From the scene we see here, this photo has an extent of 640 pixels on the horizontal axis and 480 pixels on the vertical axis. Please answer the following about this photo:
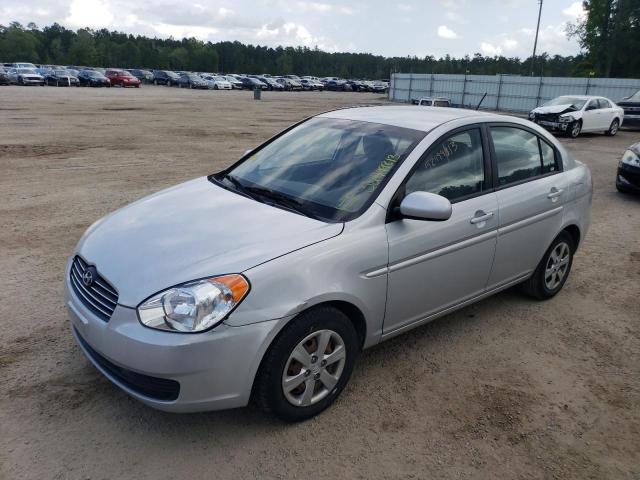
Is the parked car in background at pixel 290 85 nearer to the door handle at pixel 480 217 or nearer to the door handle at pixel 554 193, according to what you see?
the door handle at pixel 554 193

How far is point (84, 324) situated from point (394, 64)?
457 ft

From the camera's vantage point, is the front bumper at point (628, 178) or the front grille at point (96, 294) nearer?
the front grille at point (96, 294)

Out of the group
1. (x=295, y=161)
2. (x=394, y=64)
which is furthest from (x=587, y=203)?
(x=394, y=64)

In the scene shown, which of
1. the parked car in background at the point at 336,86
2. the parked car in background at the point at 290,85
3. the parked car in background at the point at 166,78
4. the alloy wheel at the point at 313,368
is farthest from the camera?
the parked car in background at the point at 336,86

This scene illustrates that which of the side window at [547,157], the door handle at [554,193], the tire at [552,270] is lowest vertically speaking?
the tire at [552,270]

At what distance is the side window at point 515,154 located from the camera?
4000mm

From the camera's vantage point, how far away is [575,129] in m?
18.3

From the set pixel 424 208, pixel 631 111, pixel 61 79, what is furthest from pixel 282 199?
pixel 61 79

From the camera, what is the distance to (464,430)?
299 cm

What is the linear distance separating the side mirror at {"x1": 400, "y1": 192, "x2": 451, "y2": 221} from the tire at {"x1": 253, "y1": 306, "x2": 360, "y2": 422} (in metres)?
0.72

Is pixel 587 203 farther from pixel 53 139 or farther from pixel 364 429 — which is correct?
pixel 53 139

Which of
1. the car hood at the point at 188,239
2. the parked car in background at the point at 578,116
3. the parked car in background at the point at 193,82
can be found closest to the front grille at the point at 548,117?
the parked car in background at the point at 578,116

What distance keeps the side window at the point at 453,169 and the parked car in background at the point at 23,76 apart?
4787 cm

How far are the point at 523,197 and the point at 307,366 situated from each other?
226 centimetres
